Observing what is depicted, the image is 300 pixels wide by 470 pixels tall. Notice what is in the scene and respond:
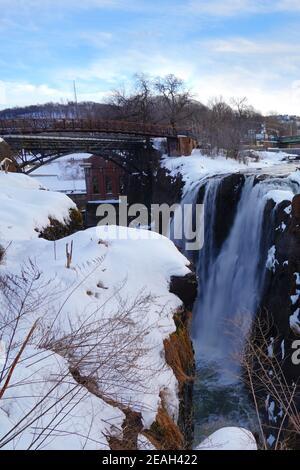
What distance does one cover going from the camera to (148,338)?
6.75 metres

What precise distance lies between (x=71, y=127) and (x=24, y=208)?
49.9ft

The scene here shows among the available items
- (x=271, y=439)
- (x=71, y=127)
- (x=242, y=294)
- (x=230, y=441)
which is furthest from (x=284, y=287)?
(x=71, y=127)

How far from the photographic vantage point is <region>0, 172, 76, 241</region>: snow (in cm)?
1072

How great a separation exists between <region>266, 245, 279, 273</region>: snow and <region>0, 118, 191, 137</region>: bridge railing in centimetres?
1665

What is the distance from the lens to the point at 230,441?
14.2 ft

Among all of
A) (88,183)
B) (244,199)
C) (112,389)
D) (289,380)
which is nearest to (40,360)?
(112,389)

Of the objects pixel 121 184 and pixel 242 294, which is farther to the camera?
pixel 121 184

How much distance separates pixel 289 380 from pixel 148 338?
6.20 m

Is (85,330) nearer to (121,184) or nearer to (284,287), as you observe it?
(284,287)

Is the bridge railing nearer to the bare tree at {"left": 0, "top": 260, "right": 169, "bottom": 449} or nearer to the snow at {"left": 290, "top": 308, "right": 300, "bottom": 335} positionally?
the bare tree at {"left": 0, "top": 260, "right": 169, "bottom": 449}

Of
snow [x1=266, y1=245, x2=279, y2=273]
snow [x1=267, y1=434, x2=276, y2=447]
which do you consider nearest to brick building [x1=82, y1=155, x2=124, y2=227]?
snow [x1=266, y1=245, x2=279, y2=273]

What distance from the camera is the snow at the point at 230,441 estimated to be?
13.8 ft

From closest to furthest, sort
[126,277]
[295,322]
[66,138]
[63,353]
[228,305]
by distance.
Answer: [63,353]
[126,277]
[295,322]
[228,305]
[66,138]
